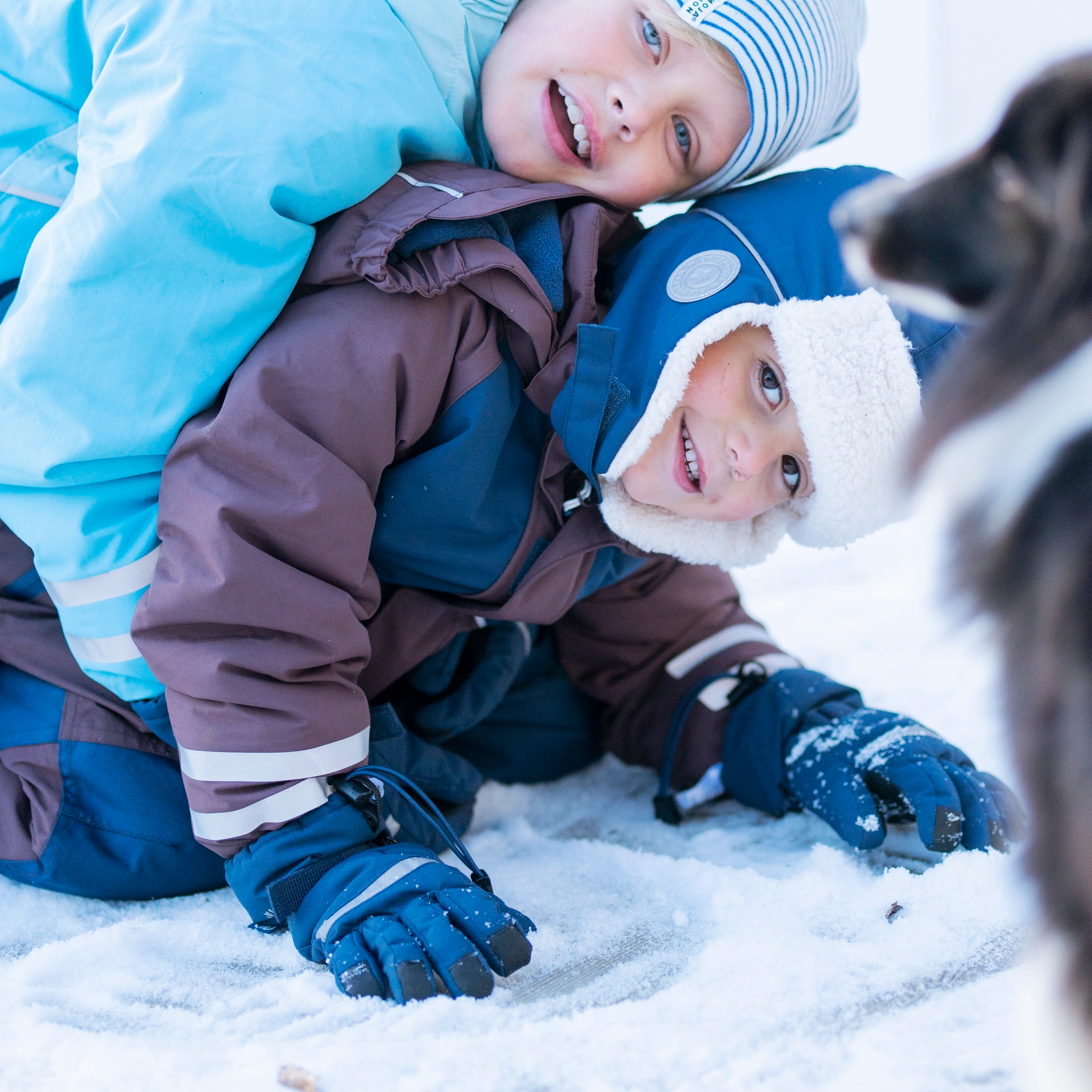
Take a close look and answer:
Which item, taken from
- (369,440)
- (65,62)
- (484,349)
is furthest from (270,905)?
(65,62)

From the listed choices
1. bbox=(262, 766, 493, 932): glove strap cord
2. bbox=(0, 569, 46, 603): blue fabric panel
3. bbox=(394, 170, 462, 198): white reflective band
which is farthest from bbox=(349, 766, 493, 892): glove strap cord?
bbox=(394, 170, 462, 198): white reflective band

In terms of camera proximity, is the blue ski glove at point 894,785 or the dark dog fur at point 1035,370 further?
the blue ski glove at point 894,785

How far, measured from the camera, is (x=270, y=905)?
2.75 ft

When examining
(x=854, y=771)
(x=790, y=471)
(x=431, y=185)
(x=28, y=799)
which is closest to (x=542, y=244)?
(x=431, y=185)

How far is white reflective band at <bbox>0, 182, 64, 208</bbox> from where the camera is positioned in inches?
37.9

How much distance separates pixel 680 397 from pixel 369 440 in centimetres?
28

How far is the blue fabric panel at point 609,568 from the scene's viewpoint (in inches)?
45.3

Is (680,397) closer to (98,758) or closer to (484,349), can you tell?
(484,349)

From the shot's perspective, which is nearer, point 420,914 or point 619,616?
point 420,914

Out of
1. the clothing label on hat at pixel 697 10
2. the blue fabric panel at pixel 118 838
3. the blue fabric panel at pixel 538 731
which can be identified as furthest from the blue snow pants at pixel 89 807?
the clothing label on hat at pixel 697 10

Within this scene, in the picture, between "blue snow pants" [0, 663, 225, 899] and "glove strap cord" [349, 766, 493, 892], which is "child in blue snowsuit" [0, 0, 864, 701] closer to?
"blue snow pants" [0, 663, 225, 899]

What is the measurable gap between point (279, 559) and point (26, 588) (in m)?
0.34

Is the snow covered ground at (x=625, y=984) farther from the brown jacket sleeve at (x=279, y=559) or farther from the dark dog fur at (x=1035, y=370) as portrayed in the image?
the brown jacket sleeve at (x=279, y=559)

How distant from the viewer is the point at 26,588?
1034 mm
